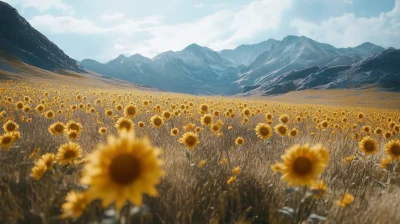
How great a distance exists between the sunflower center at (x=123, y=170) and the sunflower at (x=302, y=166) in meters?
1.32

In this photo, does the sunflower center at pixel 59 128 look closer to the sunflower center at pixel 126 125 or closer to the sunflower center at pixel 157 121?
the sunflower center at pixel 126 125

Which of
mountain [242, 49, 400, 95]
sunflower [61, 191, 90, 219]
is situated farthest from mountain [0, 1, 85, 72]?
mountain [242, 49, 400, 95]

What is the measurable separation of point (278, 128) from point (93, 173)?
4.95 m

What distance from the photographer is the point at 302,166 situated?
215 cm

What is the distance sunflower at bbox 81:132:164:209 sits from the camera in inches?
57.2

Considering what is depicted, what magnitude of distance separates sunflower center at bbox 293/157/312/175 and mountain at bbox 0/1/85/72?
372 ft

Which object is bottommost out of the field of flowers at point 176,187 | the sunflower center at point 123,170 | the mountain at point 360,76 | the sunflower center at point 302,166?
the field of flowers at point 176,187

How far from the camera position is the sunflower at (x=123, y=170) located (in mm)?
1453

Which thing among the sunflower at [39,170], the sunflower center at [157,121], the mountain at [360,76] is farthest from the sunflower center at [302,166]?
the mountain at [360,76]

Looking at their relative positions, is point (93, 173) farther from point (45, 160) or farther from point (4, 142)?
point (4, 142)

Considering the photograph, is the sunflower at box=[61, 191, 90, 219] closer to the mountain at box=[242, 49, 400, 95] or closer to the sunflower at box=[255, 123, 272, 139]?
the sunflower at box=[255, 123, 272, 139]

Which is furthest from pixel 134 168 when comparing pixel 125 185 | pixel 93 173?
pixel 93 173

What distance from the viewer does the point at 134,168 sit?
1529 millimetres

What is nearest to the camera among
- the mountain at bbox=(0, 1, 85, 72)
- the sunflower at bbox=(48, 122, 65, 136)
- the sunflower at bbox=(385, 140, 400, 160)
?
the sunflower at bbox=(385, 140, 400, 160)
